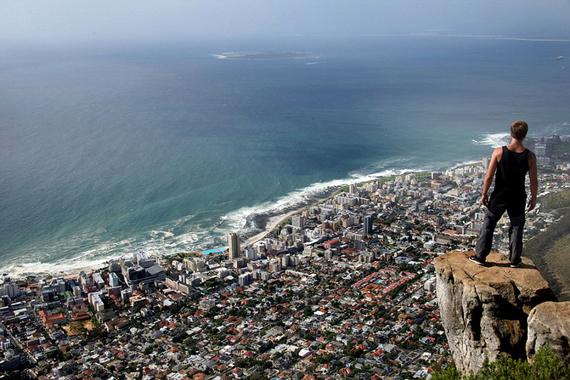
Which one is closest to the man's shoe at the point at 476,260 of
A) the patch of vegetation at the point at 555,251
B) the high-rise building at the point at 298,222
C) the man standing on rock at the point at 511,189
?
the man standing on rock at the point at 511,189

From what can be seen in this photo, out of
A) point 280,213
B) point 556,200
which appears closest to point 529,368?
point 556,200

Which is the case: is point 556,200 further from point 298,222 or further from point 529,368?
point 529,368

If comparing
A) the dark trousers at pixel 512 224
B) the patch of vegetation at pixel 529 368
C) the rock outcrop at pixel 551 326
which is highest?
the dark trousers at pixel 512 224

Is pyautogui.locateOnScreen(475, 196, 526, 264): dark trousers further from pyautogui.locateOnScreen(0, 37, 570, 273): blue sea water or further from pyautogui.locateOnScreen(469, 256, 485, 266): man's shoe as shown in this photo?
pyautogui.locateOnScreen(0, 37, 570, 273): blue sea water

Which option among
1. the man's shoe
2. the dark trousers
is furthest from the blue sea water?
the dark trousers

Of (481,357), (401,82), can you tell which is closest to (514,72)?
(401,82)

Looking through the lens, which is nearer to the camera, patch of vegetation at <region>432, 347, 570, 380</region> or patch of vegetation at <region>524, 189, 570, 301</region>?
patch of vegetation at <region>432, 347, 570, 380</region>

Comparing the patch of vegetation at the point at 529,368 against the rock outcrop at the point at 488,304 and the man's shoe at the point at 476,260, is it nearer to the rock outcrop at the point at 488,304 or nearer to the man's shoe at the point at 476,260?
the rock outcrop at the point at 488,304
